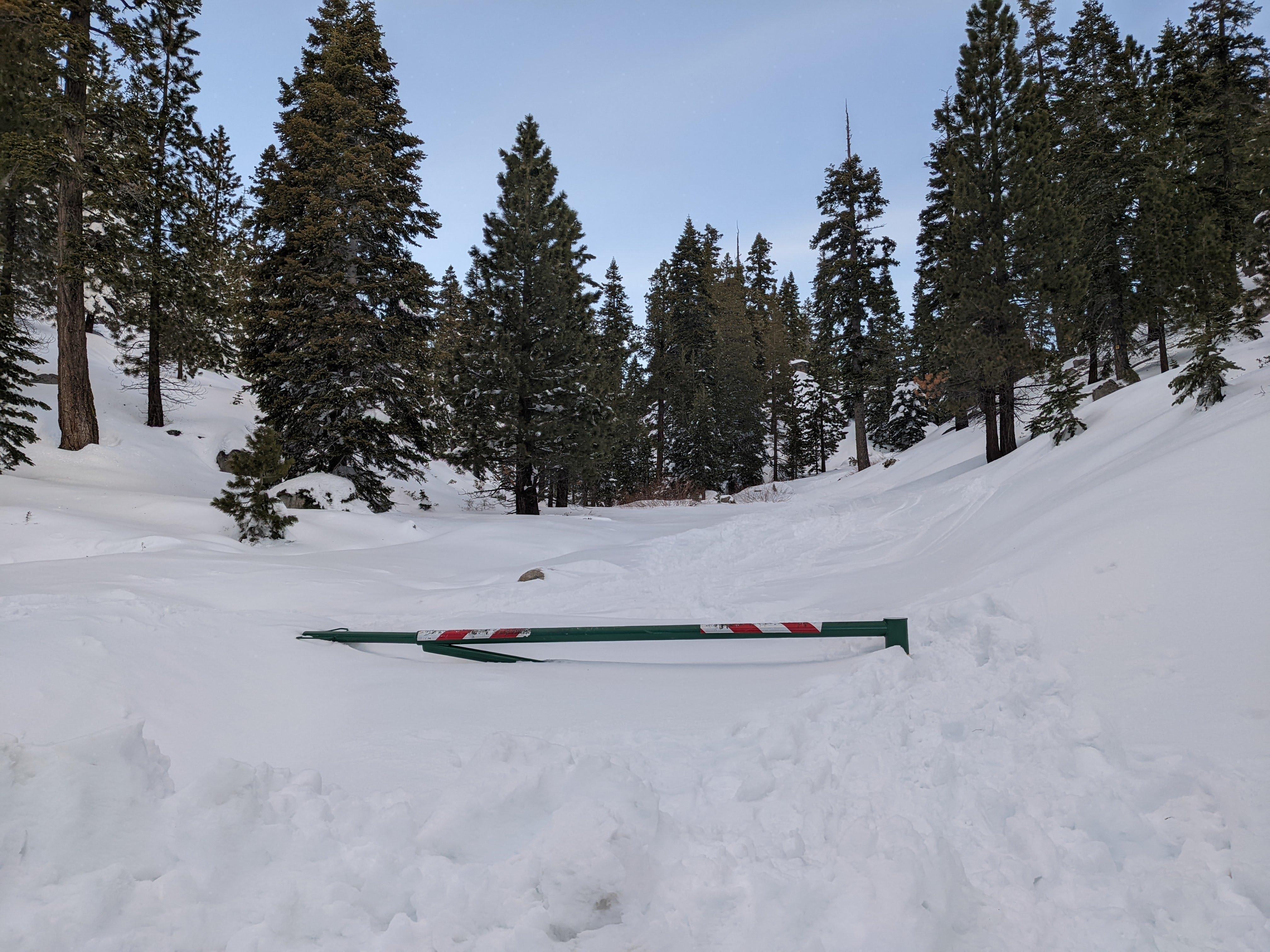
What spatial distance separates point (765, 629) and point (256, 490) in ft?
31.3

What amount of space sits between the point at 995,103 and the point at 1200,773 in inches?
834

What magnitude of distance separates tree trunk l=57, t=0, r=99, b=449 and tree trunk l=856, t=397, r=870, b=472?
27521 millimetres

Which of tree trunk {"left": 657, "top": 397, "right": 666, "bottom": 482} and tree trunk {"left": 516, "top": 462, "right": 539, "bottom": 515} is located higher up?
tree trunk {"left": 657, "top": 397, "right": 666, "bottom": 482}

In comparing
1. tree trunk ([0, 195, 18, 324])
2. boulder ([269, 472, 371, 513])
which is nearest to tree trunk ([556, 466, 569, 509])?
boulder ([269, 472, 371, 513])

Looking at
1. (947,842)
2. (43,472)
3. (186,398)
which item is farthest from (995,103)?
(186,398)

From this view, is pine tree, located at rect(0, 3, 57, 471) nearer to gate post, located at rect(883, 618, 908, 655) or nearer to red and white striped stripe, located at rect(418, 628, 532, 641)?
red and white striped stripe, located at rect(418, 628, 532, 641)

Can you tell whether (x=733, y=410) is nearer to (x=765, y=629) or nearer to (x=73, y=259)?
(x=73, y=259)

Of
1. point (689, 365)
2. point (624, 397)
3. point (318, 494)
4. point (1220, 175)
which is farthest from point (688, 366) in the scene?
point (318, 494)

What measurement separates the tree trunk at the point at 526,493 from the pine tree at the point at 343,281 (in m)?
3.17

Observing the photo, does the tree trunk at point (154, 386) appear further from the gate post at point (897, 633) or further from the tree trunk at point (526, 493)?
the gate post at point (897, 633)

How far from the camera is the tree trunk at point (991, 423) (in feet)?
60.4

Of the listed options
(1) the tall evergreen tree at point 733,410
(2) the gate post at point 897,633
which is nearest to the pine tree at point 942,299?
(1) the tall evergreen tree at point 733,410

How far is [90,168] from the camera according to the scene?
13.4 meters

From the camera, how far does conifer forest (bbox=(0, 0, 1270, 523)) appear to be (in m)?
13.4
